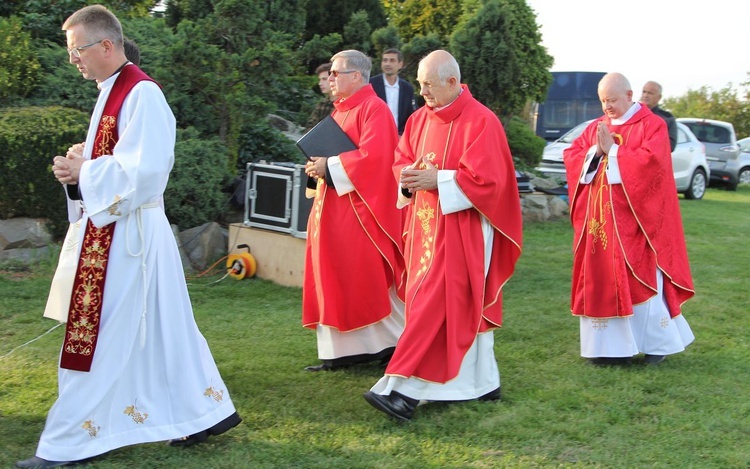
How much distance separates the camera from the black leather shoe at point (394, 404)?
504 cm

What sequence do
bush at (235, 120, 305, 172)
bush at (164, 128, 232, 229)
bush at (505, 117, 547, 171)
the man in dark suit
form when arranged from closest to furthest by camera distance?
the man in dark suit < bush at (164, 128, 232, 229) < bush at (235, 120, 305, 172) < bush at (505, 117, 547, 171)

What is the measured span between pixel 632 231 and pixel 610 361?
0.92m

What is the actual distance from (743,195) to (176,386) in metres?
19.2

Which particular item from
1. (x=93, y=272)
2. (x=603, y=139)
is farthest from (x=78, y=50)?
(x=603, y=139)

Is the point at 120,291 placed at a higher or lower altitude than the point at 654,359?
higher

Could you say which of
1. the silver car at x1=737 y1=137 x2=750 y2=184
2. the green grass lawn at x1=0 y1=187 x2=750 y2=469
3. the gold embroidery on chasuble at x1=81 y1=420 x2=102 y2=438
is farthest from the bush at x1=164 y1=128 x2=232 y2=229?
the silver car at x1=737 y1=137 x2=750 y2=184

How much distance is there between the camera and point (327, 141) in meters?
6.21

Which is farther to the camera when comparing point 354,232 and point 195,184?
point 195,184

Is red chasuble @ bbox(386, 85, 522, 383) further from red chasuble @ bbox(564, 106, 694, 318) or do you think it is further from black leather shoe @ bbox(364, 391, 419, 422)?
red chasuble @ bbox(564, 106, 694, 318)

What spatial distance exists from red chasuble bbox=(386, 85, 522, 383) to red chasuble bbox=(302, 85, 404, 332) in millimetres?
636

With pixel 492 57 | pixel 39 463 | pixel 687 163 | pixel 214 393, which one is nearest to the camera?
pixel 39 463

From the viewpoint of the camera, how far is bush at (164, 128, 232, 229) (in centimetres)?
975

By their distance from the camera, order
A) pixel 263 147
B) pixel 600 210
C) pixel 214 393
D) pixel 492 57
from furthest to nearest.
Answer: pixel 492 57 < pixel 263 147 < pixel 600 210 < pixel 214 393

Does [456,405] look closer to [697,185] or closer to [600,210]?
[600,210]
